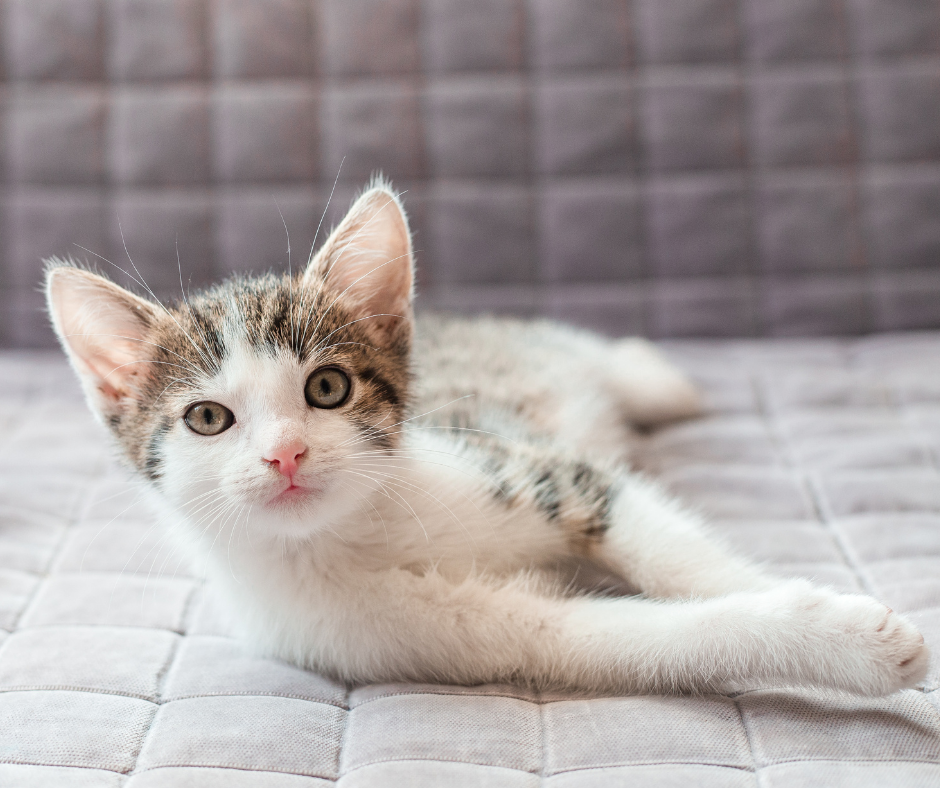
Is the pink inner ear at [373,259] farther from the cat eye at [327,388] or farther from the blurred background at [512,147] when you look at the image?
the blurred background at [512,147]

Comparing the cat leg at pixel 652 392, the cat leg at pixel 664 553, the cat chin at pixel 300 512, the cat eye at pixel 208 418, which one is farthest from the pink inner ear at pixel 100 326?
the cat leg at pixel 652 392

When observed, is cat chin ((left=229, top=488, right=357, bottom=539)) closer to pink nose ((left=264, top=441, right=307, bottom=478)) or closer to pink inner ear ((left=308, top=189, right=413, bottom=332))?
pink nose ((left=264, top=441, right=307, bottom=478))

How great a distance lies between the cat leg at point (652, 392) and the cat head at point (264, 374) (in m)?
0.73

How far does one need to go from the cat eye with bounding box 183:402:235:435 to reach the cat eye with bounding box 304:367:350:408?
85 mm

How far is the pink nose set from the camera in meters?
0.84

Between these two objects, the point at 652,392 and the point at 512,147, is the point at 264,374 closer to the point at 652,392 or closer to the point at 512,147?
the point at 652,392

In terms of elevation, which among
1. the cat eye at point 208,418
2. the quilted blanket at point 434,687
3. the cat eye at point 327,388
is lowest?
the quilted blanket at point 434,687

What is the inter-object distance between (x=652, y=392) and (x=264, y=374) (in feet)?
3.12

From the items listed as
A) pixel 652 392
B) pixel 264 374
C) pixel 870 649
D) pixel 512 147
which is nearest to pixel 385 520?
pixel 264 374

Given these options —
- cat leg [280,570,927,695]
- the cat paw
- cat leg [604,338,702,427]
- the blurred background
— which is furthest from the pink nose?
the blurred background

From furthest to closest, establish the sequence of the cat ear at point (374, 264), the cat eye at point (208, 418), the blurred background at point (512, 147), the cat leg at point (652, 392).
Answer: the blurred background at point (512, 147) → the cat leg at point (652, 392) → the cat ear at point (374, 264) → the cat eye at point (208, 418)

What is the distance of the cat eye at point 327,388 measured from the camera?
0.93m

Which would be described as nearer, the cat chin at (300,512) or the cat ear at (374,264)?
the cat chin at (300,512)

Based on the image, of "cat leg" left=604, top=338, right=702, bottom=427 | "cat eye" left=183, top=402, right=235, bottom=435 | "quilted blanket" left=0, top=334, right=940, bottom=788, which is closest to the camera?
"quilted blanket" left=0, top=334, right=940, bottom=788
